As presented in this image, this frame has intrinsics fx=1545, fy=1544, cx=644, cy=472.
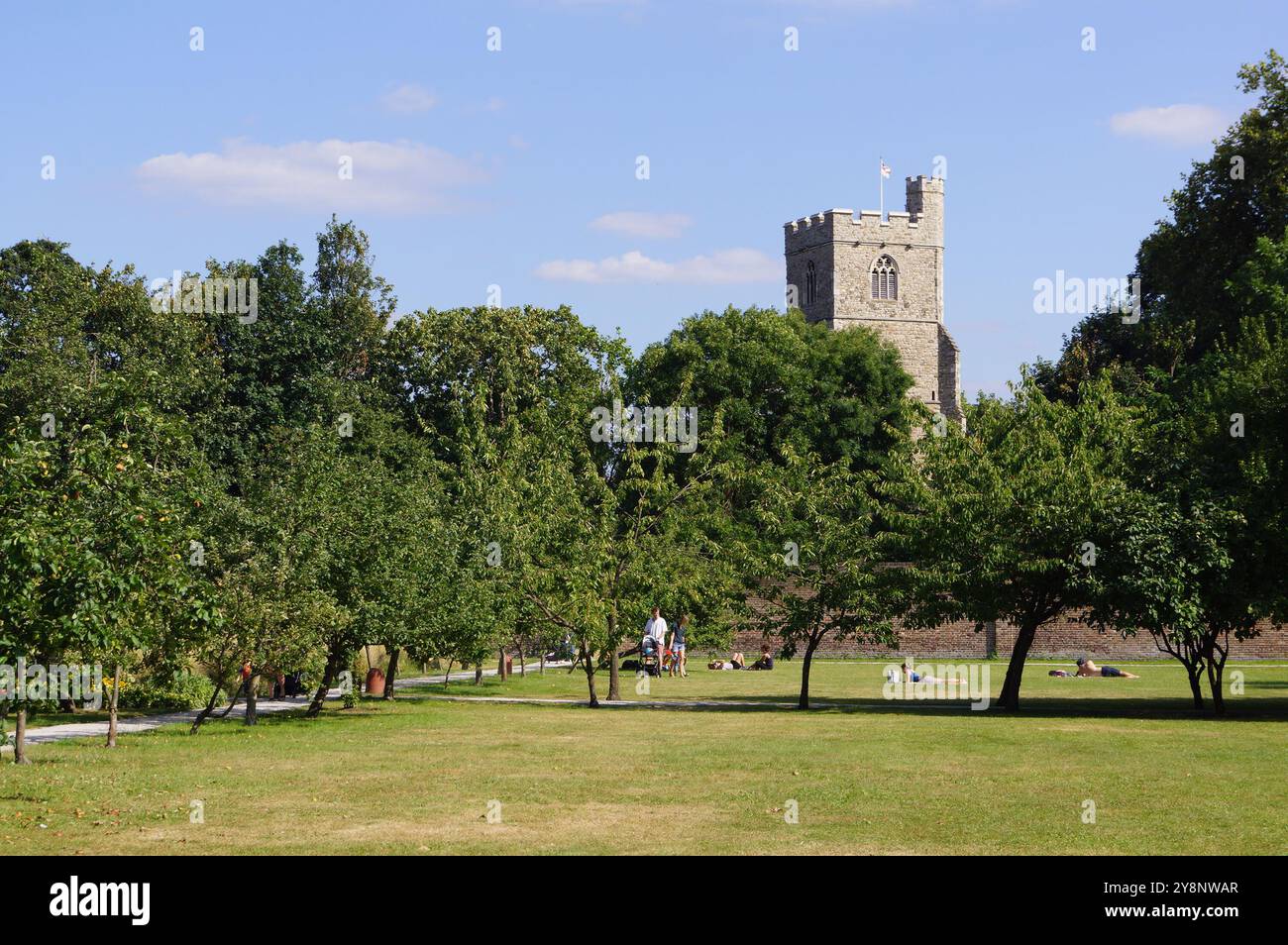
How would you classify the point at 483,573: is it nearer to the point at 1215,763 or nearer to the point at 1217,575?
the point at 1217,575

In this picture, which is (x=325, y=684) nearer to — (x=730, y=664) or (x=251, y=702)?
(x=251, y=702)

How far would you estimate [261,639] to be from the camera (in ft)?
83.7

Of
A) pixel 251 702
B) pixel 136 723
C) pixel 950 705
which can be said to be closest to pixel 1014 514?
pixel 950 705

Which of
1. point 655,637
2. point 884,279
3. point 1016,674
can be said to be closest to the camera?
point 1016,674

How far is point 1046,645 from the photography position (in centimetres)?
5916

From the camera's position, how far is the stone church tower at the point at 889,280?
111 meters

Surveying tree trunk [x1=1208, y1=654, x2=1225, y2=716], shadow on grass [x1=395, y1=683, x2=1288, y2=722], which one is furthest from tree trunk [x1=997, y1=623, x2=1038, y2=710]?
tree trunk [x1=1208, y1=654, x2=1225, y2=716]

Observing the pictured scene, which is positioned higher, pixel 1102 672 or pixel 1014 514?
pixel 1014 514

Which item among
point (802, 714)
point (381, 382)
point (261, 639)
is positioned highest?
→ point (381, 382)

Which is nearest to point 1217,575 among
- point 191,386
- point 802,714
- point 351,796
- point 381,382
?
point 802,714

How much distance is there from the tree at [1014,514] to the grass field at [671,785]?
Result: 2.50 m

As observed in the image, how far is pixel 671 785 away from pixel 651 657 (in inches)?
1134

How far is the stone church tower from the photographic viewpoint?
365ft
